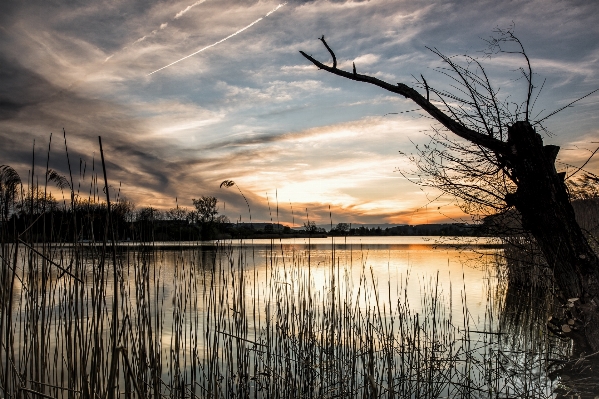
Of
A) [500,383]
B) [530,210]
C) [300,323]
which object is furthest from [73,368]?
[500,383]

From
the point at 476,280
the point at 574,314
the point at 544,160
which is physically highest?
the point at 544,160

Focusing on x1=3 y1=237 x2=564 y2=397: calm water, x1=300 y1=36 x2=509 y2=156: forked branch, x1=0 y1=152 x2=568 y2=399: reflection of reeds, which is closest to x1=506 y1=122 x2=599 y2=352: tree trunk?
x1=300 y1=36 x2=509 y2=156: forked branch

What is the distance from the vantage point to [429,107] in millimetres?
3645

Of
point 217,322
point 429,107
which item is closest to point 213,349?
point 217,322

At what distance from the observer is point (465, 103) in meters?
3.83

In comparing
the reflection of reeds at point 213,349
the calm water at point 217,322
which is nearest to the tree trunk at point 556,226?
the reflection of reeds at point 213,349

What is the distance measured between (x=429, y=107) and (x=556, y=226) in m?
1.37

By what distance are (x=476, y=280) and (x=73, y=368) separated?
43.5ft

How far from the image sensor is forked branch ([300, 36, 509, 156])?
354 centimetres

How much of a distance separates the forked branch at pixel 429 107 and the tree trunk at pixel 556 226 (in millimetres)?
134

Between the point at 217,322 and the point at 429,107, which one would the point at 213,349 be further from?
the point at 429,107

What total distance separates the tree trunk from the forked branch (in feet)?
0.44

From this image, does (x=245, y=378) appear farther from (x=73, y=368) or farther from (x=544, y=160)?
(x=544, y=160)

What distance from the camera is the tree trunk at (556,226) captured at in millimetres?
3045
